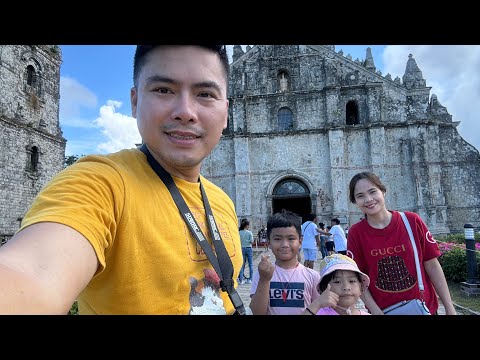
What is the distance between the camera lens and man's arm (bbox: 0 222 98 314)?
683mm

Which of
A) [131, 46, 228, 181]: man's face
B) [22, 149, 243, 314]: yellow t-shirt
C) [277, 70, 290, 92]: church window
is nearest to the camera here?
[22, 149, 243, 314]: yellow t-shirt

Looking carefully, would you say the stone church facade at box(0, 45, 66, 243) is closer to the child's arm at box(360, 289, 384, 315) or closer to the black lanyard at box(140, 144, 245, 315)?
the child's arm at box(360, 289, 384, 315)

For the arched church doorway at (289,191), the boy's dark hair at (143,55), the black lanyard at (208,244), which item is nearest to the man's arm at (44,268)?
the black lanyard at (208,244)

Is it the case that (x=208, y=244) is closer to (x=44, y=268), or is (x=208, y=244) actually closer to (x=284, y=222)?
(x=44, y=268)

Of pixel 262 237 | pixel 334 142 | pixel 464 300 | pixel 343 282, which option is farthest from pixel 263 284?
pixel 334 142

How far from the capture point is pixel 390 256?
116 inches

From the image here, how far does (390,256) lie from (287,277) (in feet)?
3.16

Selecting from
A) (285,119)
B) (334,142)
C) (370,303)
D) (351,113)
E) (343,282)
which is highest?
(351,113)

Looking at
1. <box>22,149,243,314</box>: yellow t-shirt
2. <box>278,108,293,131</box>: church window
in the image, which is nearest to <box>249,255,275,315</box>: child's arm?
<box>22,149,243,314</box>: yellow t-shirt

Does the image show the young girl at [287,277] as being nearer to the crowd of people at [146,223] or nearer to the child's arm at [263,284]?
the child's arm at [263,284]

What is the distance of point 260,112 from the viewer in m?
20.6

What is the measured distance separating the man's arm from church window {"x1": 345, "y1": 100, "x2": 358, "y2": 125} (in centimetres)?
2135
